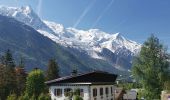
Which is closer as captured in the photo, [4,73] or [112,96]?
[112,96]

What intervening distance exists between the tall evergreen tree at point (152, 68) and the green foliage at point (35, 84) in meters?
Result: 25.2

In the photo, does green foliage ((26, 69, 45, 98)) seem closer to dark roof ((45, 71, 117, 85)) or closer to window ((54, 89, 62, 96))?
window ((54, 89, 62, 96))

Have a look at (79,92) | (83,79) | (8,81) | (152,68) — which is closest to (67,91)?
(79,92)

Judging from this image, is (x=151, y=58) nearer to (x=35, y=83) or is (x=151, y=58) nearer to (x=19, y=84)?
(x=35, y=83)

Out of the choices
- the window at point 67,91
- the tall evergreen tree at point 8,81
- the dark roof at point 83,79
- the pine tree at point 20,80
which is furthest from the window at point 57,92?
the pine tree at point 20,80

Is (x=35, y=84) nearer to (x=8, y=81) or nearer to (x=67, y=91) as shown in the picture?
(x=67, y=91)

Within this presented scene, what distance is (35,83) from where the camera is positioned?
9112 cm

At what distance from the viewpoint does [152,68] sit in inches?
3056

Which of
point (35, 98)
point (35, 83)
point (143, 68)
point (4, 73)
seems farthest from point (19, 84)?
point (143, 68)

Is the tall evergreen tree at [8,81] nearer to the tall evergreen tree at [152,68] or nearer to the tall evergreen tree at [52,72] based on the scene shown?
the tall evergreen tree at [52,72]

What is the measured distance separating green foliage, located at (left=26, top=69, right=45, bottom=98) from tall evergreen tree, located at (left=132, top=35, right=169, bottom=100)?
2515 centimetres

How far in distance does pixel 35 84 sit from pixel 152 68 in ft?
97.5

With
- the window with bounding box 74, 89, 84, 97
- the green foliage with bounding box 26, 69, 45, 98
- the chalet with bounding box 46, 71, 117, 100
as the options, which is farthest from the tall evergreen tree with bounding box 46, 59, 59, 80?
the window with bounding box 74, 89, 84, 97

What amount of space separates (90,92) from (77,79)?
435cm
